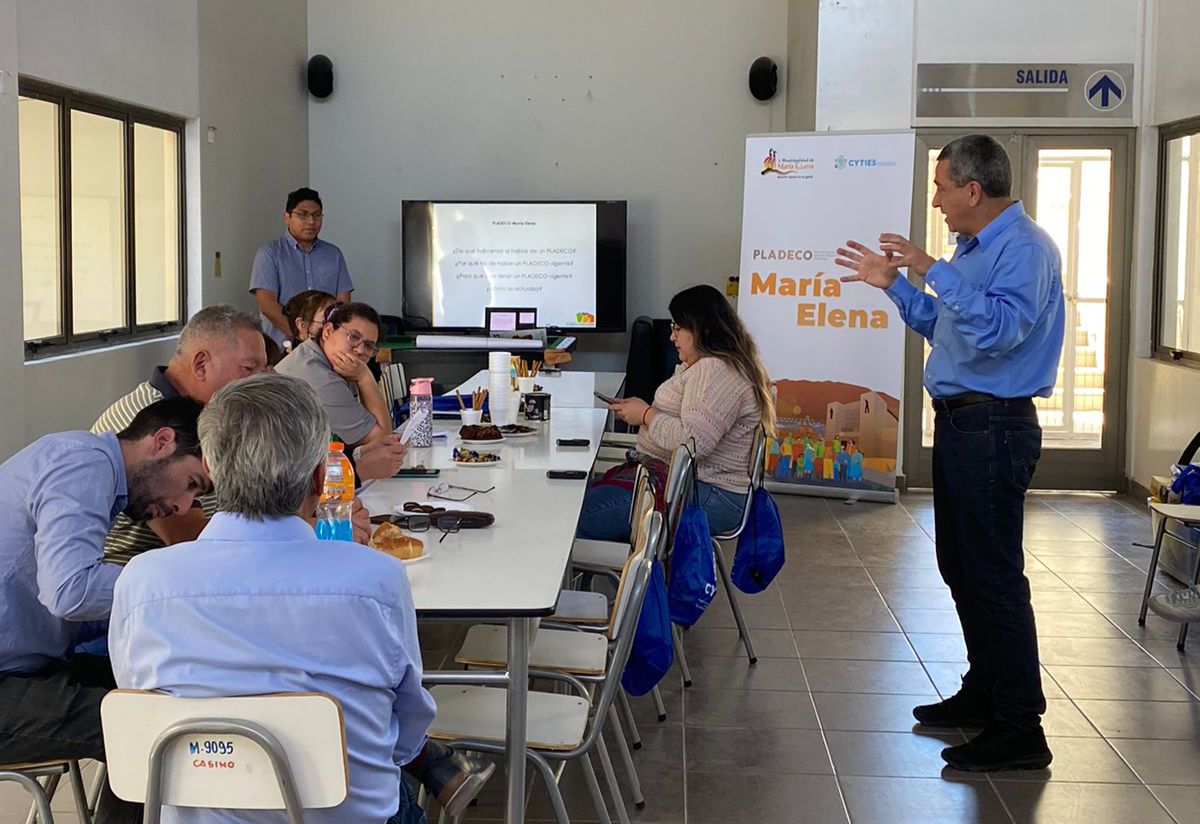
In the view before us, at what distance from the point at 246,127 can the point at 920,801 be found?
A: 6653 mm

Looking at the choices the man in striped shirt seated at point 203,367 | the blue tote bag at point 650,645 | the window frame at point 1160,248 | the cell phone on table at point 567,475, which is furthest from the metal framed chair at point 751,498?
the window frame at point 1160,248

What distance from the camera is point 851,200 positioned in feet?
25.3

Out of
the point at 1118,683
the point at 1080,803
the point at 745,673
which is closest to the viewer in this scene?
the point at 1080,803

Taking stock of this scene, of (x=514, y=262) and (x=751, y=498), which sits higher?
(x=514, y=262)

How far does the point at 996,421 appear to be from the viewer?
12.0 ft

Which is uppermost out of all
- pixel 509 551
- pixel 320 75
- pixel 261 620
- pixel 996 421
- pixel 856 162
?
pixel 320 75

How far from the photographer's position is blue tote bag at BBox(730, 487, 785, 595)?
4.44 meters

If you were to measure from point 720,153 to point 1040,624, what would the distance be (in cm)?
558

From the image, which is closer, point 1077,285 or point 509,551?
point 509,551

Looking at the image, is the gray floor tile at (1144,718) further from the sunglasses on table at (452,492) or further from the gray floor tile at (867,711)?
the sunglasses on table at (452,492)

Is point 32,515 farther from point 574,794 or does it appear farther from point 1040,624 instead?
point 1040,624

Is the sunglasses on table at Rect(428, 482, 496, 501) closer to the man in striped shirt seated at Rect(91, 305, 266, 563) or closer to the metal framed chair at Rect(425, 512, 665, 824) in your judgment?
the man in striped shirt seated at Rect(91, 305, 266, 563)

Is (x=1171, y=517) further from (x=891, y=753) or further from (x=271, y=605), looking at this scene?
(x=271, y=605)

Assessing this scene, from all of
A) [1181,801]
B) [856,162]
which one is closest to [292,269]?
[856,162]
